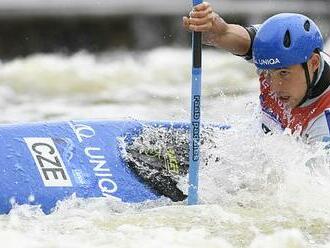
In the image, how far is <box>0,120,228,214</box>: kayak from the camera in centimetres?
539

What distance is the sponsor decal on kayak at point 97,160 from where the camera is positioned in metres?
5.54

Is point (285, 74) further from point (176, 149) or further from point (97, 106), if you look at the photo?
point (97, 106)

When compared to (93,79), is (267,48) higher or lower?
higher

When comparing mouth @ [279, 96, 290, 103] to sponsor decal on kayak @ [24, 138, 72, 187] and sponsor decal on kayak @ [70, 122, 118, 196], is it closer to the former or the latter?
sponsor decal on kayak @ [70, 122, 118, 196]

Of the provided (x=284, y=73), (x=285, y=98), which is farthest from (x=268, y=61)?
(x=285, y=98)

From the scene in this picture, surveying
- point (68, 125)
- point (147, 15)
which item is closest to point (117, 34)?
point (147, 15)

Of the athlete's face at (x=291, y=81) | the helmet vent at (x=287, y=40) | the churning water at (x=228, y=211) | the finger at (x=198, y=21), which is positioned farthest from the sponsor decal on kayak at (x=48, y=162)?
the helmet vent at (x=287, y=40)

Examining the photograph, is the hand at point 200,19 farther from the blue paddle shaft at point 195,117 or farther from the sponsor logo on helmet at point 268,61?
the sponsor logo on helmet at point 268,61

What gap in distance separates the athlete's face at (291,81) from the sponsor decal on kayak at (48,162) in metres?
1.46

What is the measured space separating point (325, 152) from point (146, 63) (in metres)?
13.9

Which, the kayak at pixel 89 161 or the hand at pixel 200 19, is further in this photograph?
the kayak at pixel 89 161

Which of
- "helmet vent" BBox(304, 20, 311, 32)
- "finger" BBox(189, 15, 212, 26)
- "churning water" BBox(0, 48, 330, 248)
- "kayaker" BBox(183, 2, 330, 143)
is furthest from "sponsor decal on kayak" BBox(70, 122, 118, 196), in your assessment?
"helmet vent" BBox(304, 20, 311, 32)

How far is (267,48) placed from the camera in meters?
5.12

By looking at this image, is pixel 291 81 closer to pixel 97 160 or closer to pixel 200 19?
pixel 200 19
